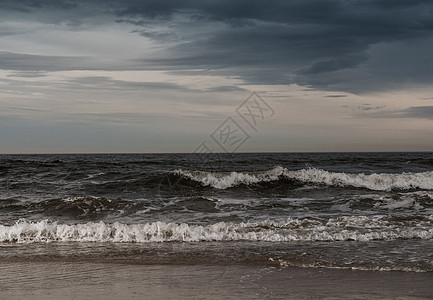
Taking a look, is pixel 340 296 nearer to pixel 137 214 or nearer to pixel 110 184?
pixel 137 214

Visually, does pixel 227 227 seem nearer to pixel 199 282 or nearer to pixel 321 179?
pixel 199 282

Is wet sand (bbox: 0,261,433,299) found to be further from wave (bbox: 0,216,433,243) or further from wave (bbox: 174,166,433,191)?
wave (bbox: 174,166,433,191)

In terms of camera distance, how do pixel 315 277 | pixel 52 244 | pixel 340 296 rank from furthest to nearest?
pixel 52 244, pixel 315 277, pixel 340 296

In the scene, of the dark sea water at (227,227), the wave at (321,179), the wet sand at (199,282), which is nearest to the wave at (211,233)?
the dark sea water at (227,227)

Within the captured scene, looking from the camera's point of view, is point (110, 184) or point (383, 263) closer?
point (383, 263)

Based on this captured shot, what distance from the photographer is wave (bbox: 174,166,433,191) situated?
66.5ft

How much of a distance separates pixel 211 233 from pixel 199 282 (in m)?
3.33

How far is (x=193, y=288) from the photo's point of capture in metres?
5.61

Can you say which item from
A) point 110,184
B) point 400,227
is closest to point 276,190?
point 110,184

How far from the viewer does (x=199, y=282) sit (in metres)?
5.91

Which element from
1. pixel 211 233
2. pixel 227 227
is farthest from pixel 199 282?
pixel 227 227

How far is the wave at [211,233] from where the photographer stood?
8.95 m

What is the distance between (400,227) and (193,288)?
19.4 ft

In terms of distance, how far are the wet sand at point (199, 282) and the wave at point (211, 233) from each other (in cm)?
212
